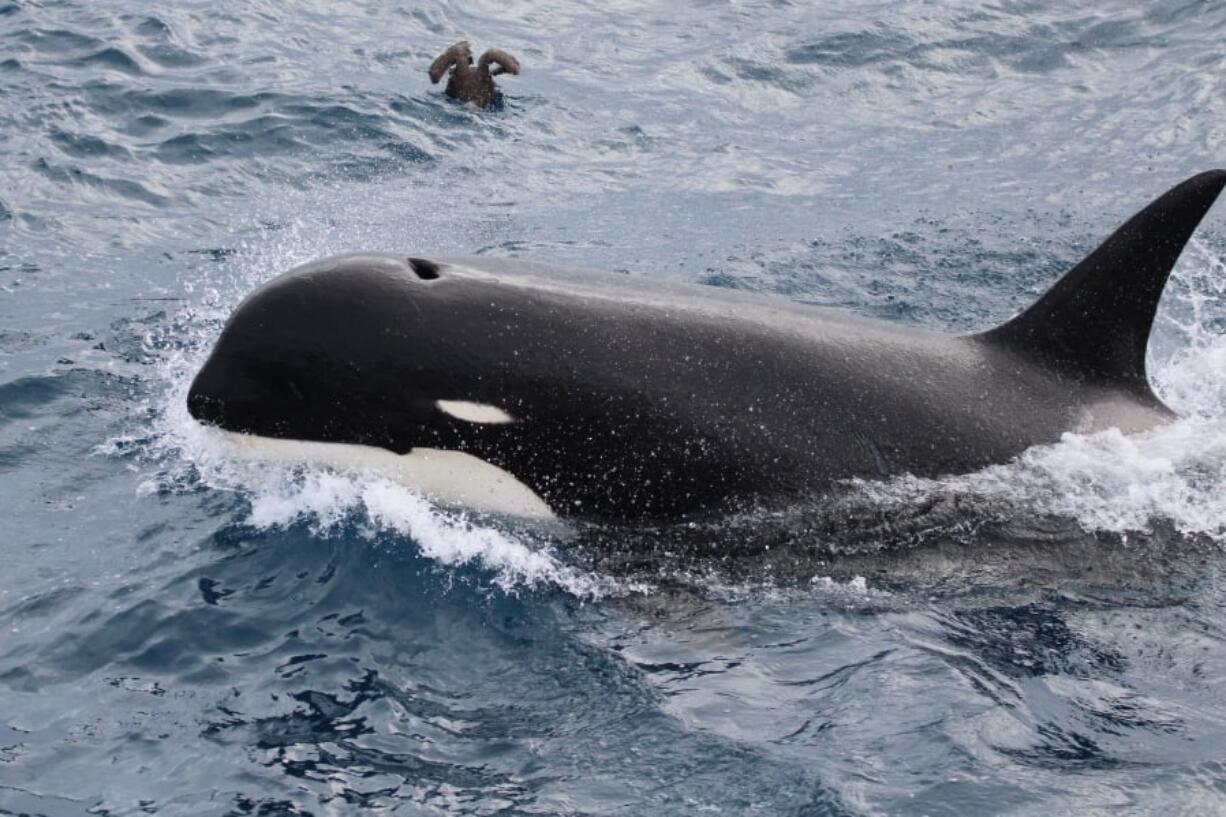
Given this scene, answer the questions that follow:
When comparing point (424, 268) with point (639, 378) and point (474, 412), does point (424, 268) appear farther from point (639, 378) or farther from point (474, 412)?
point (639, 378)

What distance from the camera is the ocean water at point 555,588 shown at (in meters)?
6.79

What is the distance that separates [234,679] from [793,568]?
3170 millimetres

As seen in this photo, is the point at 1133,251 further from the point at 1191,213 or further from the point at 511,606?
the point at 511,606

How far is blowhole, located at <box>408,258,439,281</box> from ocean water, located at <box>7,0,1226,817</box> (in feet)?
4.08

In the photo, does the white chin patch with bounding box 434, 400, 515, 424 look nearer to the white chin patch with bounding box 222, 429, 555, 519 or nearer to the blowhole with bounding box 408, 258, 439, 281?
the white chin patch with bounding box 222, 429, 555, 519

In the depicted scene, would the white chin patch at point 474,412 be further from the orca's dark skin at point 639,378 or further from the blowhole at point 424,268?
the blowhole at point 424,268

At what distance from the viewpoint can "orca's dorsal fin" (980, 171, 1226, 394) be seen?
848 centimetres

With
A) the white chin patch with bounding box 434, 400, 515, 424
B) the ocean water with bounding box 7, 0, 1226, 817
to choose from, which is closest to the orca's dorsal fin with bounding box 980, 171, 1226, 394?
the ocean water with bounding box 7, 0, 1226, 817

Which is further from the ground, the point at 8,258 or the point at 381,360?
the point at 381,360

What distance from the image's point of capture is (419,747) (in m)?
6.95

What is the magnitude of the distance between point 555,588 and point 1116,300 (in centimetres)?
375

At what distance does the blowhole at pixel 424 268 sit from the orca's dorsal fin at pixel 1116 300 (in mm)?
3387

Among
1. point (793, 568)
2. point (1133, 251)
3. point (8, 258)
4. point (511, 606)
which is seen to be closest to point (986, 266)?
point (1133, 251)

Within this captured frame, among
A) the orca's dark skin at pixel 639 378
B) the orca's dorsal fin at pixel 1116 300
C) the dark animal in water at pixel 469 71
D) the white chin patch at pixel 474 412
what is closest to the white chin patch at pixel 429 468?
the orca's dark skin at pixel 639 378
